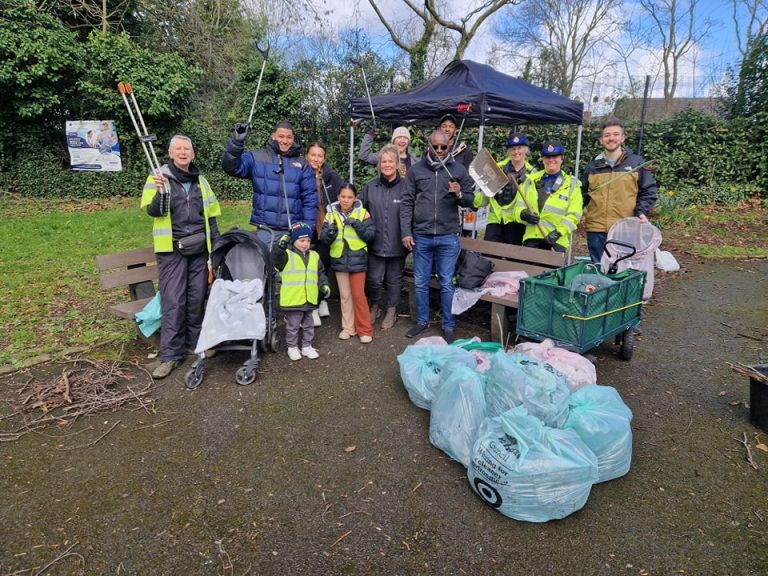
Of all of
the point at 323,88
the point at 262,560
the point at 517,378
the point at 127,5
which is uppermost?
the point at 127,5

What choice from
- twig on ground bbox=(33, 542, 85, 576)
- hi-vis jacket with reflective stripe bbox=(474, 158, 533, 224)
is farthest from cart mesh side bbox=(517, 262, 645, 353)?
twig on ground bbox=(33, 542, 85, 576)

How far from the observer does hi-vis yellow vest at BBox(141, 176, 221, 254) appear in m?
4.18

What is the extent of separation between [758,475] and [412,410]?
220 cm

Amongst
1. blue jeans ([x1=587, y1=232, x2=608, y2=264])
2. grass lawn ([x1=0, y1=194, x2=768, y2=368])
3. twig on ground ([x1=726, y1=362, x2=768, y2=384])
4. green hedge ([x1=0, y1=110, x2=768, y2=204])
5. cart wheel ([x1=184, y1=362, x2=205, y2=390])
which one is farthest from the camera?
green hedge ([x1=0, y1=110, x2=768, y2=204])

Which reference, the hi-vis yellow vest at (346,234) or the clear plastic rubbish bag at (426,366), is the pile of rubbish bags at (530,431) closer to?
the clear plastic rubbish bag at (426,366)

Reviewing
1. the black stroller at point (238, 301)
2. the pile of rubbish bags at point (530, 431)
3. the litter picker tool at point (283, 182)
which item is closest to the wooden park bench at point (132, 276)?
the black stroller at point (238, 301)

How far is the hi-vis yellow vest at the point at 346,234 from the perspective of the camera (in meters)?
5.11

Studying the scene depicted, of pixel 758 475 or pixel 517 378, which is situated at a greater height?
pixel 517 378

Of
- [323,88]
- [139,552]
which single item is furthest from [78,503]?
[323,88]

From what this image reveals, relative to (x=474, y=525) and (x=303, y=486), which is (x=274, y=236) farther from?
(x=474, y=525)

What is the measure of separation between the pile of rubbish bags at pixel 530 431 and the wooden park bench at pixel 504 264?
1.21m

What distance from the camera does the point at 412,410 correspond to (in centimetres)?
383

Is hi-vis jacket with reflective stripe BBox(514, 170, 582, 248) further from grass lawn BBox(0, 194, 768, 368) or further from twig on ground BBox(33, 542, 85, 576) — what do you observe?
twig on ground BBox(33, 542, 85, 576)

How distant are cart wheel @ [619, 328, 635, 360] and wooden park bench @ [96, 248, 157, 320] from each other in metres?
4.60
